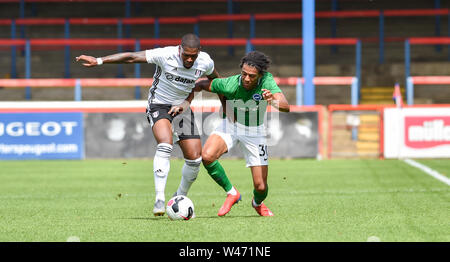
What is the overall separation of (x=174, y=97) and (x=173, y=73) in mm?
319

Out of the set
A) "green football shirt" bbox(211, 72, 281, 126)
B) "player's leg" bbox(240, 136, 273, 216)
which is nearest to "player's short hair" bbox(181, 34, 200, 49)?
"green football shirt" bbox(211, 72, 281, 126)

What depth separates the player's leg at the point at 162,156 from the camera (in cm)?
827

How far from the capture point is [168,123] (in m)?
8.68

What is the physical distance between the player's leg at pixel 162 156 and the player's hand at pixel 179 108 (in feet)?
0.35

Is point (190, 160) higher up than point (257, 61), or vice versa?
point (257, 61)

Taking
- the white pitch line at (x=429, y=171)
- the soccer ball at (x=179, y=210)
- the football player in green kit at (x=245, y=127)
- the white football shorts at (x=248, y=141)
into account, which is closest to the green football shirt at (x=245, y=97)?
the football player in green kit at (x=245, y=127)

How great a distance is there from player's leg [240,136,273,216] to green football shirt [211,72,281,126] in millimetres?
209

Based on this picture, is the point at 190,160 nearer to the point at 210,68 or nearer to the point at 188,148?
the point at 188,148

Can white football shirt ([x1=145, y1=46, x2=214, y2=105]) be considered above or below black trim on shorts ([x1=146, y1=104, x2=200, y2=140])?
above

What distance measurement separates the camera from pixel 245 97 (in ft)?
27.5

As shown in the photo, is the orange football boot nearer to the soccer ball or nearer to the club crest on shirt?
the soccer ball

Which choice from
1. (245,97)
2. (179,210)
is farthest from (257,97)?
(179,210)

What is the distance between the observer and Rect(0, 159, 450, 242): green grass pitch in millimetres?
6891
